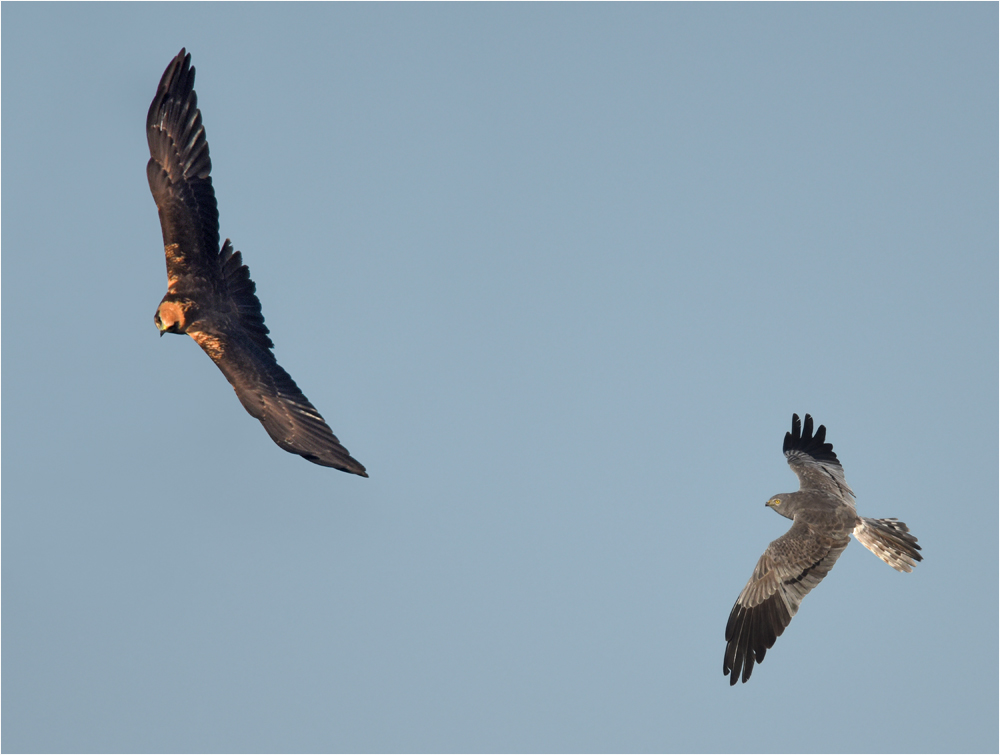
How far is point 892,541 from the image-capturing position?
76.4ft

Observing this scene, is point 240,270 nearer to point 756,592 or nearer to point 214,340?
point 214,340

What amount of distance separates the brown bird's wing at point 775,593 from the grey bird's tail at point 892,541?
69 centimetres

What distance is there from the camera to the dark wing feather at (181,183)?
2139cm

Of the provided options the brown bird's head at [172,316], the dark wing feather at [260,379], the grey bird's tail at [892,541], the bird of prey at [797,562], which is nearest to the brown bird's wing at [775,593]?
A: the bird of prey at [797,562]

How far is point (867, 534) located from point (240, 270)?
11777 mm

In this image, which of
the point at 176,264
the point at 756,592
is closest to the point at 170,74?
the point at 176,264

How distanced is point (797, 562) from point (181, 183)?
12.1 metres

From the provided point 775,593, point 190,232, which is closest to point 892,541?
point 775,593

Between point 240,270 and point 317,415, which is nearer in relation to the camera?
point 317,415

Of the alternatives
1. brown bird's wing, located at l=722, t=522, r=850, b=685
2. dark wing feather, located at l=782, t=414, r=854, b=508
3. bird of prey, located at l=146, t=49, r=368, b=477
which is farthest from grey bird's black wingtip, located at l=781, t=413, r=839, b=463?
bird of prey, located at l=146, t=49, r=368, b=477

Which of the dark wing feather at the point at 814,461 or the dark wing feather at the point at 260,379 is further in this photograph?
the dark wing feather at the point at 814,461

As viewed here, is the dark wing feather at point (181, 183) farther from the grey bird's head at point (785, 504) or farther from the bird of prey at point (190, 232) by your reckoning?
the grey bird's head at point (785, 504)

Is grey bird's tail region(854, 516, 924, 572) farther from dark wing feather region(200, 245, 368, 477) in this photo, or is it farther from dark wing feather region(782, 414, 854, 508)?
dark wing feather region(200, 245, 368, 477)

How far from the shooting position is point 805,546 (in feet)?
74.8
